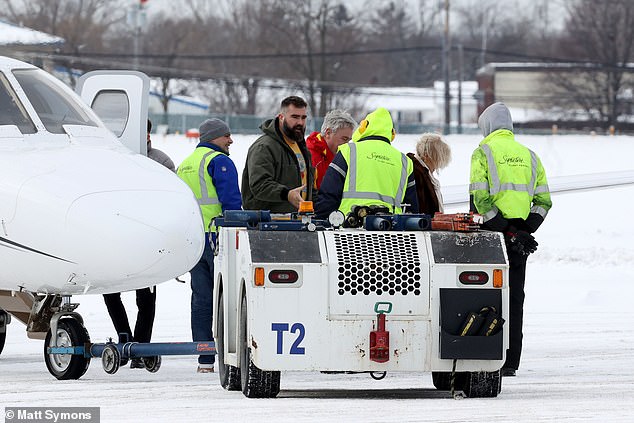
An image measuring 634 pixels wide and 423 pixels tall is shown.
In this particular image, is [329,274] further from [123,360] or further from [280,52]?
[280,52]

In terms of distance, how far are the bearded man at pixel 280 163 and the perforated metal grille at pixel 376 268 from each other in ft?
6.63

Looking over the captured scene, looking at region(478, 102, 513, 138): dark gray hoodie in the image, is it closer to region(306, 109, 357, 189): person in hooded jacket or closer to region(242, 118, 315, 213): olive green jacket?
region(306, 109, 357, 189): person in hooded jacket

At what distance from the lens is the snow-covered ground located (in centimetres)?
806

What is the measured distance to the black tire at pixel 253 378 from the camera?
29.0ft

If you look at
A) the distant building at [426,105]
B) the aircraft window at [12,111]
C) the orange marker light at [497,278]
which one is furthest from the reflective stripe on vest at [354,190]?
the distant building at [426,105]

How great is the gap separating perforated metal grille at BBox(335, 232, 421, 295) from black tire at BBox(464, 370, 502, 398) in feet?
2.40

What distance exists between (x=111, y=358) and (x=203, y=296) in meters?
1.48

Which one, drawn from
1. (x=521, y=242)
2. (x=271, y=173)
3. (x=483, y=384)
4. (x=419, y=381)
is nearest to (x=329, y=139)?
(x=271, y=173)

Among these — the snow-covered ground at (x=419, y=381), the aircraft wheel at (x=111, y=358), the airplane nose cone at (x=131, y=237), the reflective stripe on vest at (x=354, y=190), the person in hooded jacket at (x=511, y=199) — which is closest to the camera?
the snow-covered ground at (x=419, y=381)

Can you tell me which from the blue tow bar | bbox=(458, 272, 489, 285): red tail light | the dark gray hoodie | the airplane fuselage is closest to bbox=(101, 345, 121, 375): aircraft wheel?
the blue tow bar

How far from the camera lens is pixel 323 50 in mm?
88375

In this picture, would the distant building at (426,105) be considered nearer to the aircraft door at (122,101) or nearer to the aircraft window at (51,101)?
the aircraft door at (122,101)

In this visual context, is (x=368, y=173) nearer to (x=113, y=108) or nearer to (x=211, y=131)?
(x=211, y=131)

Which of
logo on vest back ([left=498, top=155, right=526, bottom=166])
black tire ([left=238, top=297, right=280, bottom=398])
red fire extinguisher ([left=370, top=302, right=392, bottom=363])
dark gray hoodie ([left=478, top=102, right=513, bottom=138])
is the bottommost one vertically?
black tire ([left=238, top=297, right=280, bottom=398])
